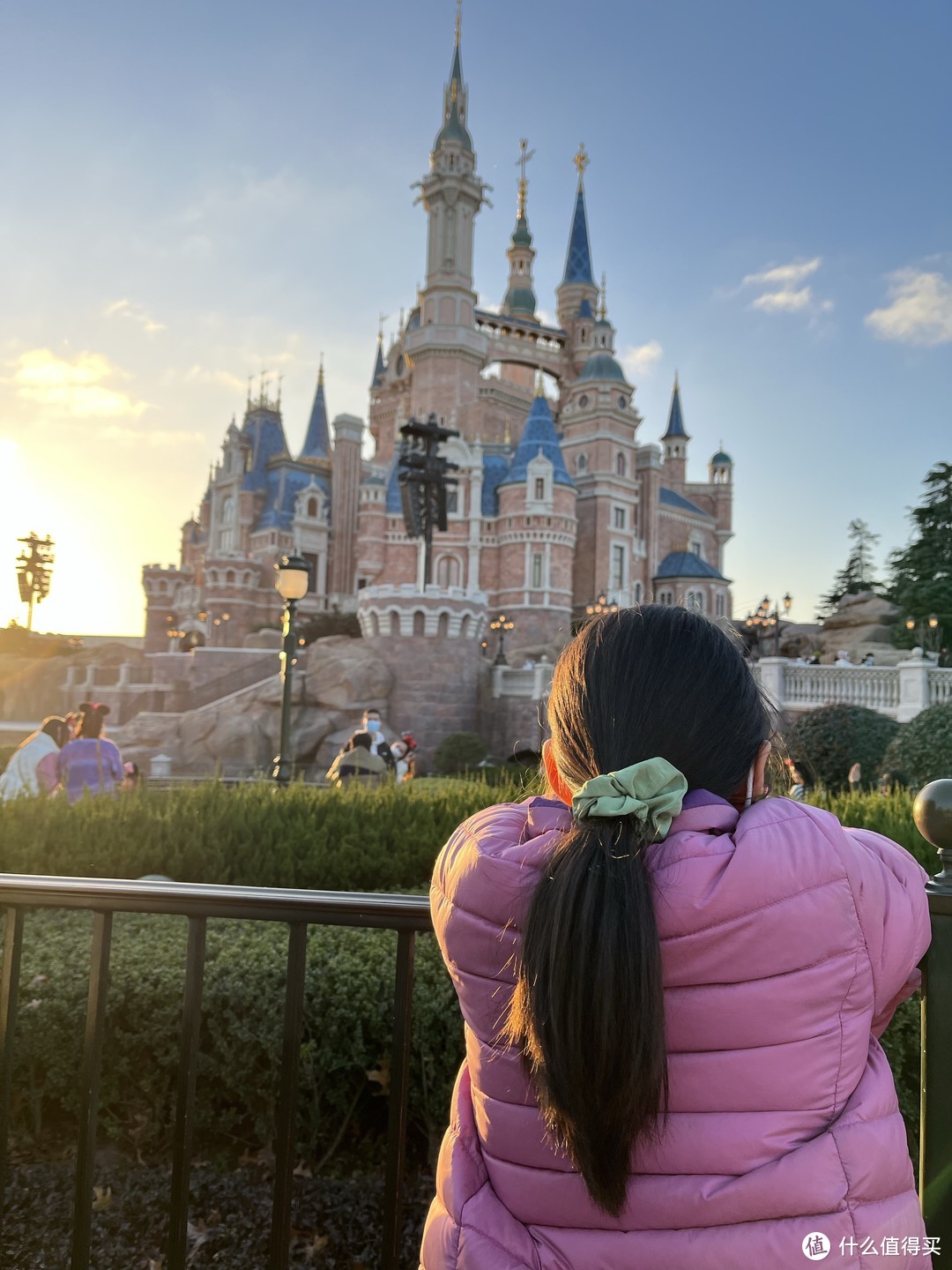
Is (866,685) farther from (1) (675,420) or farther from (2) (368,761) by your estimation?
(1) (675,420)

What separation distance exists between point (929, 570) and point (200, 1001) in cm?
3427

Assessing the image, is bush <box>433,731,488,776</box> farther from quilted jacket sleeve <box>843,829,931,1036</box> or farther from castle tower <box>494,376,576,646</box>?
quilted jacket sleeve <box>843,829,931,1036</box>

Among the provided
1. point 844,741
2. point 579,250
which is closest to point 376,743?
point 844,741

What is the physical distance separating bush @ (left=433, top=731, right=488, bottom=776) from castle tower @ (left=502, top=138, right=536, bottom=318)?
130ft

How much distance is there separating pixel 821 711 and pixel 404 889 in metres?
13.5

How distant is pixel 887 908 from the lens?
1.22m

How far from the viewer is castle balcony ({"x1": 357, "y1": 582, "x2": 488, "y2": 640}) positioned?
77.5 feet

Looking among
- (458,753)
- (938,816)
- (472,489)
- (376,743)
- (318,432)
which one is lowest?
(458,753)

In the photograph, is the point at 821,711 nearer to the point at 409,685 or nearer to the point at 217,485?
the point at 409,685

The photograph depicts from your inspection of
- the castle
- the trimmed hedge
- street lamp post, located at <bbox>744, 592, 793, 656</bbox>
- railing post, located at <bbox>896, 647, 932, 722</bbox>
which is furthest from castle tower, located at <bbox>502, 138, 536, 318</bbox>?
the trimmed hedge

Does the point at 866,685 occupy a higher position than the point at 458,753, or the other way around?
the point at 866,685

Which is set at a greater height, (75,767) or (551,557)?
(551,557)

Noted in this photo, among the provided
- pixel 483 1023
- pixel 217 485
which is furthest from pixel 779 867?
pixel 217 485

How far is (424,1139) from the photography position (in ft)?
11.8
